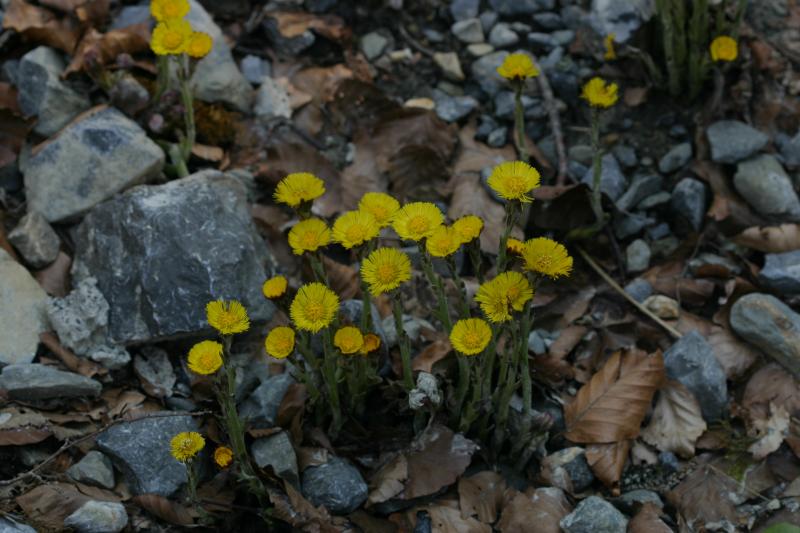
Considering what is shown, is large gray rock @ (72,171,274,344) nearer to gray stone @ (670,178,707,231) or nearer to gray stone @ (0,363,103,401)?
gray stone @ (0,363,103,401)

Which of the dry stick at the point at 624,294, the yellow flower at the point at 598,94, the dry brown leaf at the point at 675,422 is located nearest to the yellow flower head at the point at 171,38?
the yellow flower at the point at 598,94

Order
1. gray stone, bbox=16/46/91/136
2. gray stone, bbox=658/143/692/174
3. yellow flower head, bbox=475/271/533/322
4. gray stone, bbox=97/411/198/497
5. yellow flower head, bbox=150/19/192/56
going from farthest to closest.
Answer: gray stone, bbox=658/143/692/174 → gray stone, bbox=16/46/91/136 → yellow flower head, bbox=150/19/192/56 → gray stone, bbox=97/411/198/497 → yellow flower head, bbox=475/271/533/322

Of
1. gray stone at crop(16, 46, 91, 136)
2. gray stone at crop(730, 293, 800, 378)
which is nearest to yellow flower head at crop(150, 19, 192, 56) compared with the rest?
gray stone at crop(16, 46, 91, 136)

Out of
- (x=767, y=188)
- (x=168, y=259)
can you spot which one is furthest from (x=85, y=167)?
(x=767, y=188)

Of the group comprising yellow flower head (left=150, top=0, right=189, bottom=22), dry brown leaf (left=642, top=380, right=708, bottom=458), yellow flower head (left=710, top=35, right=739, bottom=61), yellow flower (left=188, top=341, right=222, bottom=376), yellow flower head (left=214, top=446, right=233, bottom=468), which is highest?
yellow flower head (left=150, top=0, right=189, bottom=22)

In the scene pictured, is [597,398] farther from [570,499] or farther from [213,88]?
[213,88]

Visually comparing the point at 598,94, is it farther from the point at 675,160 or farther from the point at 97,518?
the point at 97,518

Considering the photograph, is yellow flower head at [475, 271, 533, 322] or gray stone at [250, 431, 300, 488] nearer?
yellow flower head at [475, 271, 533, 322]
